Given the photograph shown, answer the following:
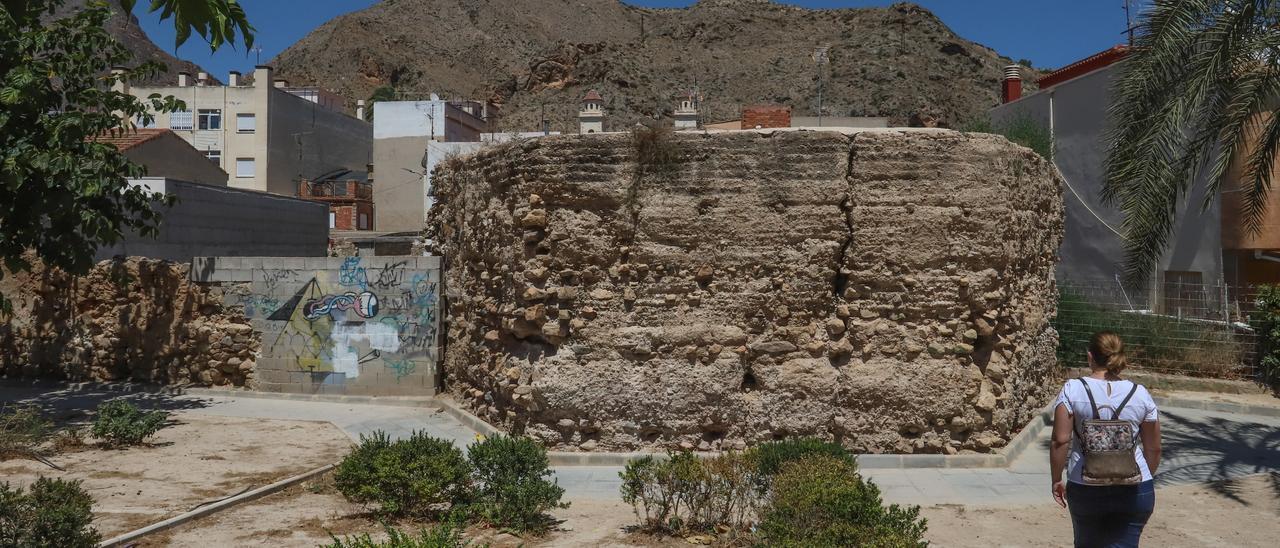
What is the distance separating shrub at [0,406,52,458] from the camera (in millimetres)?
8531

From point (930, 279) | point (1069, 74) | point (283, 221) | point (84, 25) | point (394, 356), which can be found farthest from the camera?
point (1069, 74)

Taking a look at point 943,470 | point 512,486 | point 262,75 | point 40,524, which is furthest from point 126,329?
point 262,75

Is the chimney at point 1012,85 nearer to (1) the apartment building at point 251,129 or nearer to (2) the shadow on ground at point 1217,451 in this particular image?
(2) the shadow on ground at point 1217,451

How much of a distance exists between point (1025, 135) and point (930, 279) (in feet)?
33.3

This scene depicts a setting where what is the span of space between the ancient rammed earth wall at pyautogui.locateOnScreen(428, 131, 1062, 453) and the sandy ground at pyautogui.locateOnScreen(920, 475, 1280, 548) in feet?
5.53

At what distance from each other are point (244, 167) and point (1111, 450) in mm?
36527

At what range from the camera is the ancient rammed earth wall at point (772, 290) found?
8.59 metres

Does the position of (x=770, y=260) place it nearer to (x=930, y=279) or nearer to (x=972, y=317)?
(x=930, y=279)

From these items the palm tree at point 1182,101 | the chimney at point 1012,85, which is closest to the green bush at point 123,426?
the palm tree at point 1182,101

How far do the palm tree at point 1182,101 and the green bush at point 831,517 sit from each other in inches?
202

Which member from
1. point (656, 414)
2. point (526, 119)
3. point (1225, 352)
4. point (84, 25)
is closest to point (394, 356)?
point (656, 414)

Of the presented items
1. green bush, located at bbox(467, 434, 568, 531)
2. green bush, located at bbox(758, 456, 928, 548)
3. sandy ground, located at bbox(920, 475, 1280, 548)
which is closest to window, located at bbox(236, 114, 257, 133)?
green bush, located at bbox(467, 434, 568, 531)

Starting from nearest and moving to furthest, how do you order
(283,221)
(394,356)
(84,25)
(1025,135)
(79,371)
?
(84,25), (394,356), (79,371), (1025,135), (283,221)

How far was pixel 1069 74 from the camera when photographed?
22281 millimetres
